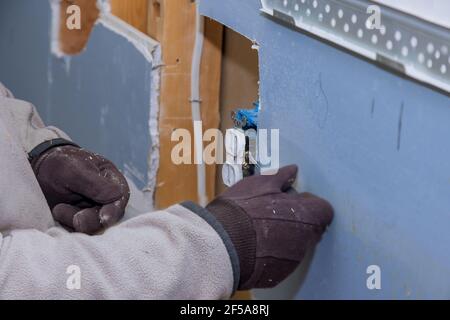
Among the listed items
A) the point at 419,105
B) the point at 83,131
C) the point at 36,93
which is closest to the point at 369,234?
the point at 419,105

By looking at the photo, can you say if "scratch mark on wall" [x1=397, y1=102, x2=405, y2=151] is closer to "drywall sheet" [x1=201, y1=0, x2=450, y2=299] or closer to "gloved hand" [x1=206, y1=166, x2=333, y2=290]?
"drywall sheet" [x1=201, y1=0, x2=450, y2=299]

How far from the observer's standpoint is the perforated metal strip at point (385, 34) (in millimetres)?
717

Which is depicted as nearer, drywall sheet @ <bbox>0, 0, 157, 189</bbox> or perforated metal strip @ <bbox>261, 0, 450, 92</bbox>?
perforated metal strip @ <bbox>261, 0, 450, 92</bbox>

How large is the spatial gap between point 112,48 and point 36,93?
572mm

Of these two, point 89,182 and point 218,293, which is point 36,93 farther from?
point 218,293

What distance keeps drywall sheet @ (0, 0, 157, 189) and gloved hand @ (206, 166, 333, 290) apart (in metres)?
0.68

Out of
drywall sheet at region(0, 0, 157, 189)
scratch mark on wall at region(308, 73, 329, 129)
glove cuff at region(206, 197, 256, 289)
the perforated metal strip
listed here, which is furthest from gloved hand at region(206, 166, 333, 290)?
drywall sheet at region(0, 0, 157, 189)

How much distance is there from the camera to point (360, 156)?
878 millimetres

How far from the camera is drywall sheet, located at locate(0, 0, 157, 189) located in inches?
64.7

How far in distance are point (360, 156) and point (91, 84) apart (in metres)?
1.11

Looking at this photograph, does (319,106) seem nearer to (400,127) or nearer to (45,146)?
(400,127)

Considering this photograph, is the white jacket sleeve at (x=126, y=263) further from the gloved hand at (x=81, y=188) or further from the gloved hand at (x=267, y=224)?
the gloved hand at (x=81, y=188)

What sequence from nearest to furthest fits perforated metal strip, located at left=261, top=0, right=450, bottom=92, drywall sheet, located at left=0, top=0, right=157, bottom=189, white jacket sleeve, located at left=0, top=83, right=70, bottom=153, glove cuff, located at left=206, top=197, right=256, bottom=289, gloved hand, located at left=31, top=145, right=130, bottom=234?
1. perforated metal strip, located at left=261, top=0, right=450, bottom=92
2. glove cuff, located at left=206, top=197, right=256, bottom=289
3. gloved hand, located at left=31, top=145, right=130, bottom=234
4. white jacket sleeve, located at left=0, top=83, right=70, bottom=153
5. drywall sheet, located at left=0, top=0, right=157, bottom=189

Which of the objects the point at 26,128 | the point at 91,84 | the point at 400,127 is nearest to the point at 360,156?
the point at 400,127
